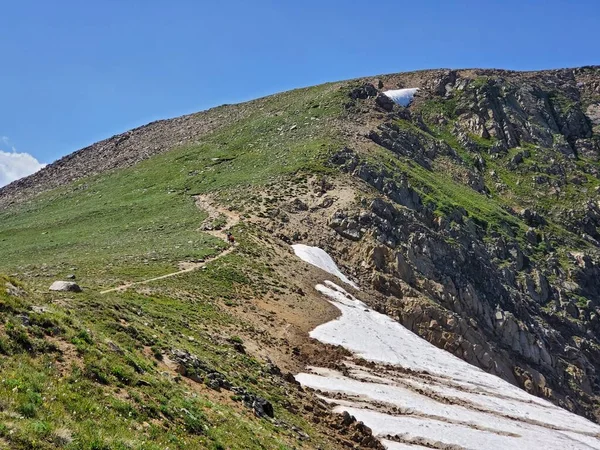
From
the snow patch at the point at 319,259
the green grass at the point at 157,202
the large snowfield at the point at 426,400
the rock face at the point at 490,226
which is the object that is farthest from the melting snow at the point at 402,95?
the large snowfield at the point at 426,400

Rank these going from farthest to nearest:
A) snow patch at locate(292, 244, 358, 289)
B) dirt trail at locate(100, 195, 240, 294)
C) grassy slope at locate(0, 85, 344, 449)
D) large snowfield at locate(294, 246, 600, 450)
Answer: snow patch at locate(292, 244, 358, 289)
dirt trail at locate(100, 195, 240, 294)
large snowfield at locate(294, 246, 600, 450)
grassy slope at locate(0, 85, 344, 449)

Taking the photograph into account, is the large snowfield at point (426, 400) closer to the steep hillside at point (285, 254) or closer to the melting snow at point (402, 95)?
the steep hillside at point (285, 254)

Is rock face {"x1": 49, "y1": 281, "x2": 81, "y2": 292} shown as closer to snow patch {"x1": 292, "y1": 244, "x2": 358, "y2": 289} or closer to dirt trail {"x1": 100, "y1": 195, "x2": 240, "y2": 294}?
dirt trail {"x1": 100, "y1": 195, "x2": 240, "y2": 294}

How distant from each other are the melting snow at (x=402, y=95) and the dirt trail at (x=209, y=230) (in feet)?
209

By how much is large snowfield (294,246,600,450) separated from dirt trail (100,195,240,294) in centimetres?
1069

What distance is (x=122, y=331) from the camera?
68.0ft

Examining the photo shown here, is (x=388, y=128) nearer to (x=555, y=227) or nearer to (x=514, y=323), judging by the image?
(x=555, y=227)

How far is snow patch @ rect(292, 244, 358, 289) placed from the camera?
156 feet

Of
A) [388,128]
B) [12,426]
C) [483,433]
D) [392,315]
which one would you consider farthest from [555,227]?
[12,426]

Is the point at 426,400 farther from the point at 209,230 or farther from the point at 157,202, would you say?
the point at 157,202

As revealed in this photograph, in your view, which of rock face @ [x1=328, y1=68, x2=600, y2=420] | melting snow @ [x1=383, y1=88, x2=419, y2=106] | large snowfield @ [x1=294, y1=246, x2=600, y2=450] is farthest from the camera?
melting snow @ [x1=383, y1=88, x2=419, y2=106]

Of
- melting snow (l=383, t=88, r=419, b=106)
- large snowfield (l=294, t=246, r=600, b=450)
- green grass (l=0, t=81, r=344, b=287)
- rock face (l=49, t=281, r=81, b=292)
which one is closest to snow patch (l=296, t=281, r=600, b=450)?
large snowfield (l=294, t=246, r=600, b=450)

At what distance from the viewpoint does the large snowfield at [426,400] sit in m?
23.4

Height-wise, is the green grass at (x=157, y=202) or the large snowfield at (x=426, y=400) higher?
the green grass at (x=157, y=202)
